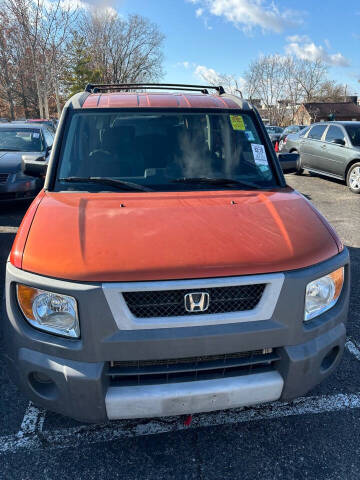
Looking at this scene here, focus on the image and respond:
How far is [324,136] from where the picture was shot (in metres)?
10.3

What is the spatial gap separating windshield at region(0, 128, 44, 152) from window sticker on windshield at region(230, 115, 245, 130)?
19.6 feet

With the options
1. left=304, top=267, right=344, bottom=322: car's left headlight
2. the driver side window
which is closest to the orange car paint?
left=304, top=267, right=344, bottom=322: car's left headlight

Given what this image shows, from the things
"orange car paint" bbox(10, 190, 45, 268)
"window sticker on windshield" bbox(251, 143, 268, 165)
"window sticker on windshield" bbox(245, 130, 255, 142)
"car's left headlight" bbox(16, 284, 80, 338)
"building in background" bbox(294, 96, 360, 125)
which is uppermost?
"building in background" bbox(294, 96, 360, 125)

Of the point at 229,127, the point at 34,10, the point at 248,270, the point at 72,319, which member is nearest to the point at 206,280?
the point at 248,270

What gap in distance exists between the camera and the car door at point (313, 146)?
34.4 ft

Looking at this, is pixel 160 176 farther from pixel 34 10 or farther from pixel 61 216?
pixel 34 10

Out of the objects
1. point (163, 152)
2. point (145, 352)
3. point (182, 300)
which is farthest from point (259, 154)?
point (145, 352)

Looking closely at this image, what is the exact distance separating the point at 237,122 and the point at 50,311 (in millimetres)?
2222

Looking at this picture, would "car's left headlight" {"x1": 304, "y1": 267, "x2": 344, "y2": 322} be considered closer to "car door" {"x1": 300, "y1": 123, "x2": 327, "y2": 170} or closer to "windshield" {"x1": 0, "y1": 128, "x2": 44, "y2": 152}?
"windshield" {"x1": 0, "y1": 128, "x2": 44, "y2": 152}

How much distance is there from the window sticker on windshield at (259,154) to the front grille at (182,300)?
57.5 inches

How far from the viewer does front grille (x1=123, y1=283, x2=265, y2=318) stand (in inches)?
67.2

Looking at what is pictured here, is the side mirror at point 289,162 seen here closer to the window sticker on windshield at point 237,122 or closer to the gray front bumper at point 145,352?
the window sticker on windshield at point 237,122

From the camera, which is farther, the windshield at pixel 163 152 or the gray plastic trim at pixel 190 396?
the windshield at pixel 163 152

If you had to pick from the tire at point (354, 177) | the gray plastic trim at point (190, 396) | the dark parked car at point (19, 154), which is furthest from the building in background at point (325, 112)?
the gray plastic trim at point (190, 396)
